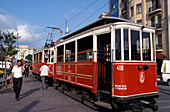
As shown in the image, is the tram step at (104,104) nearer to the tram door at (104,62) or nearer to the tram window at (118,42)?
the tram door at (104,62)

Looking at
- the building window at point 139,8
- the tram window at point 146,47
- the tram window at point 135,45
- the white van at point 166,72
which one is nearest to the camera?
the tram window at point 135,45

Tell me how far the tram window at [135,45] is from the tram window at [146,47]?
282 millimetres

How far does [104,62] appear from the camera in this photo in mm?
5824

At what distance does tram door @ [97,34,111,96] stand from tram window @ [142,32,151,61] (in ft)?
3.98

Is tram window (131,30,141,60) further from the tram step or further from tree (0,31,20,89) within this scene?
tree (0,31,20,89)

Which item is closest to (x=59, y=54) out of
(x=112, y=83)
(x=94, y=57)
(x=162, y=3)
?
(x=94, y=57)

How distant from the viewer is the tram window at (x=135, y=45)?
524 cm

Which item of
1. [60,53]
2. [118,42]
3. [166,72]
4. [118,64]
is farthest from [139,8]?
[118,64]

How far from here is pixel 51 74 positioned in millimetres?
11547

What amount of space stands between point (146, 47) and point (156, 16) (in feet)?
68.3

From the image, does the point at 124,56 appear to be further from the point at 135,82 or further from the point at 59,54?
the point at 59,54

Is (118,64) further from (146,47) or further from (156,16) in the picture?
(156,16)

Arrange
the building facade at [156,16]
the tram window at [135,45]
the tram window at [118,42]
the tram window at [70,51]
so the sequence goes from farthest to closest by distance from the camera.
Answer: the building facade at [156,16], the tram window at [70,51], the tram window at [135,45], the tram window at [118,42]

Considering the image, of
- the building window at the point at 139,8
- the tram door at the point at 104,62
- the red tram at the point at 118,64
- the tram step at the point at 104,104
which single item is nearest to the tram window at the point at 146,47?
the red tram at the point at 118,64
